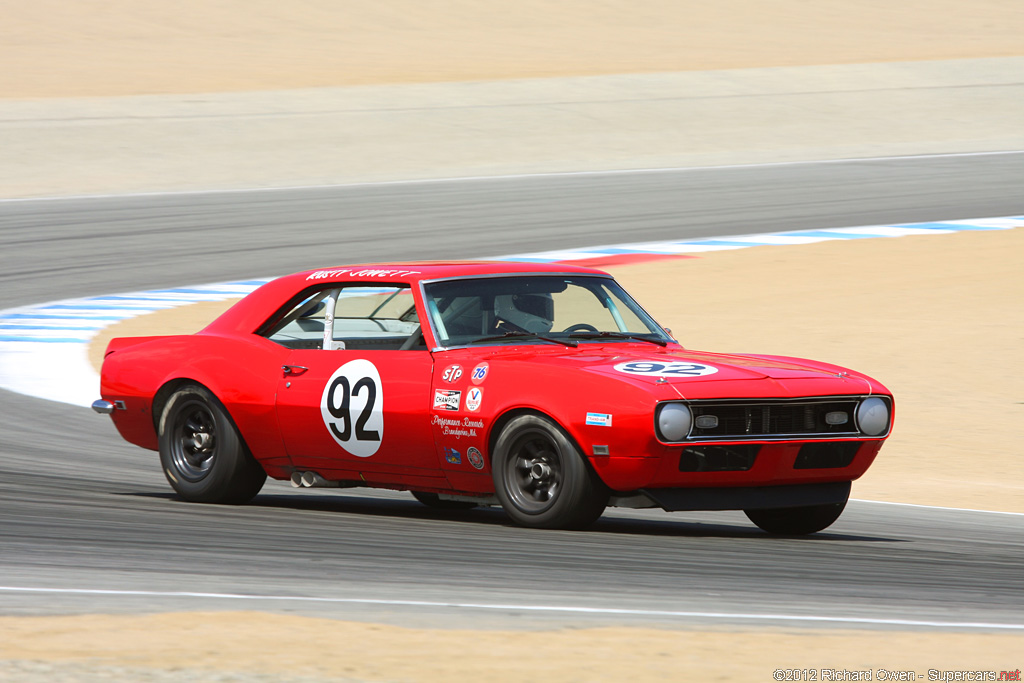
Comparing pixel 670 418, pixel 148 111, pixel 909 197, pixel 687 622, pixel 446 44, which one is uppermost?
pixel 446 44

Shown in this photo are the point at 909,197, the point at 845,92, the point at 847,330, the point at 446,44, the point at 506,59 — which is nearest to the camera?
the point at 847,330

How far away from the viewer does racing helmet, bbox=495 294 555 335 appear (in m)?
7.83

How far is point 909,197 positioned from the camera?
25578mm

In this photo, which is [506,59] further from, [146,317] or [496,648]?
[496,648]

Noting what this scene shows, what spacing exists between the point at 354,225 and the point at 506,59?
2416 cm

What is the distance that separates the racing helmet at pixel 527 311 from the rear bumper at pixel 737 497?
4.02 feet

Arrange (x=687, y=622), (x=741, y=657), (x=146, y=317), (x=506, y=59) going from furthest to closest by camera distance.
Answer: (x=506, y=59), (x=146, y=317), (x=687, y=622), (x=741, y=657)

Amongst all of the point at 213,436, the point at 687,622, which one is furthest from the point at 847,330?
the point at 687,622

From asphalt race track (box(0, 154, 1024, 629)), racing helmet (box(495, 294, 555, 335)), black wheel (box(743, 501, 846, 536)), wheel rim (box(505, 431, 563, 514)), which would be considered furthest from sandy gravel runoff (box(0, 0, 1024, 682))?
racing helmet (box(495, 294, 555, 335))

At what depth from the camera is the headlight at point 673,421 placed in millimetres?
6785

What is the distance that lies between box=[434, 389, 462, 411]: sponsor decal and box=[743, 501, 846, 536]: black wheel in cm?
146

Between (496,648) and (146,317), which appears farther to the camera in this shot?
(146,317)

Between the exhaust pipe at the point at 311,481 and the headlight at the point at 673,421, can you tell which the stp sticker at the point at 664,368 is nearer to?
the headlight at the point at 673,421

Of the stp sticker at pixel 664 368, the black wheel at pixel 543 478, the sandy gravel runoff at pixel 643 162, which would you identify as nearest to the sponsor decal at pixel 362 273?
the black wheel at pixel 543 478
